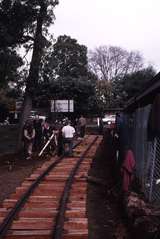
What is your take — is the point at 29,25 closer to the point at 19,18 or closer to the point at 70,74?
the point at 19,18

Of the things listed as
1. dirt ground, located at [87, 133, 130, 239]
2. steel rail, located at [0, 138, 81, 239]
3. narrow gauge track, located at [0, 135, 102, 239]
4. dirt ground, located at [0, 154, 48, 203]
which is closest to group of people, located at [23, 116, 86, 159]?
dirt ground, located at [0, 154, 48, 203]

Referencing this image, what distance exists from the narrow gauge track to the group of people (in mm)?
2524

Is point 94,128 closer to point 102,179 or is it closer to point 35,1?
point 35,1

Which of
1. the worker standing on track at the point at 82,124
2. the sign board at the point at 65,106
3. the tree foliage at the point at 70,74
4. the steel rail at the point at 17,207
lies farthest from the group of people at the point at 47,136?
the sign board at the point at 65,106

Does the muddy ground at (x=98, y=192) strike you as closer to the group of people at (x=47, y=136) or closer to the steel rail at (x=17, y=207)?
the steel rail at (x=17, y=207)

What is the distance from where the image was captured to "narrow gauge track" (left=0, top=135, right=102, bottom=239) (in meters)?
11.0

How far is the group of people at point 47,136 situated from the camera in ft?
78.7

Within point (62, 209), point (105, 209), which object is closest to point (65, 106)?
point (105, 209)

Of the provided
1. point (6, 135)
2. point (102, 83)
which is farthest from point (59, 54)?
point (6, 135)

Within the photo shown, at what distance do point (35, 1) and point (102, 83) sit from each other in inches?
1858

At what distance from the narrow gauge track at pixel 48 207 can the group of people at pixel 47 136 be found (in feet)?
8.28

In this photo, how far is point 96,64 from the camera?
88500mm

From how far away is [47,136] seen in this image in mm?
28703

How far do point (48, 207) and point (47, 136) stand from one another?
1501 cm
